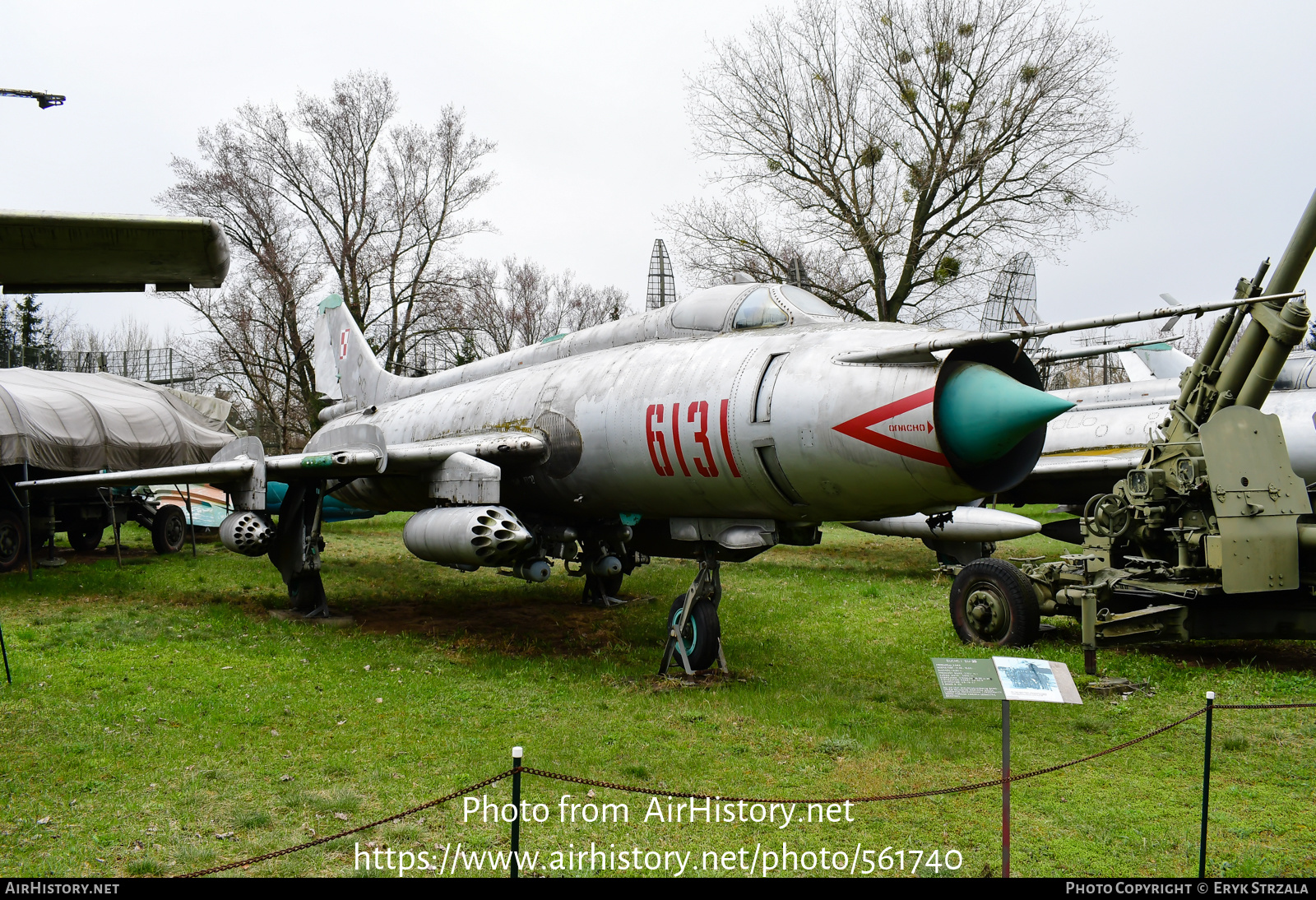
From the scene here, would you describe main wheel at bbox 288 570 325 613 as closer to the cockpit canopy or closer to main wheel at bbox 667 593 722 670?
main wheel at bbox 667 593 722 670

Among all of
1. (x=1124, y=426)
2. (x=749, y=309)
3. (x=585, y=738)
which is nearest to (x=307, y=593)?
(x=585, y=738)

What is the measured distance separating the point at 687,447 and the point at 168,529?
47.5 feet

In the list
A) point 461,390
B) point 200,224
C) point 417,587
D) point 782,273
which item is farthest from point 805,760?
point 782,273

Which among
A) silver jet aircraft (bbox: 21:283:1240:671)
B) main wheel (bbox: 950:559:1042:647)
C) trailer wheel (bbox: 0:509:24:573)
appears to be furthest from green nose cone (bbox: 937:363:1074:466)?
trailer wheel (bbox: 0:509:24:573)

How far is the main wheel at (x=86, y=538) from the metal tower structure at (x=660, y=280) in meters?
12.2

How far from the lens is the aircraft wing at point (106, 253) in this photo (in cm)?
365

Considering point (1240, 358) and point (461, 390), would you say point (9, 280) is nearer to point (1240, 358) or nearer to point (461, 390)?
point (461, 390)

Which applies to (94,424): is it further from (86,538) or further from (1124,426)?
(1124,426)

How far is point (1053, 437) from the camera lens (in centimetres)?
1534

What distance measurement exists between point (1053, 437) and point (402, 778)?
13565 millimetres

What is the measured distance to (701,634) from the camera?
772 centimetres

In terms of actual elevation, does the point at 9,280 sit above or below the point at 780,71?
below

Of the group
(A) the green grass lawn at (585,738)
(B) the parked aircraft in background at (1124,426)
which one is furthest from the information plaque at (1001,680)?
(B) the parked aircraft in background at (1124,426)

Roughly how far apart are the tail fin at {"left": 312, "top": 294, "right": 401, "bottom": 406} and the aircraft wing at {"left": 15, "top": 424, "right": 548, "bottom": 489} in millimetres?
3512
